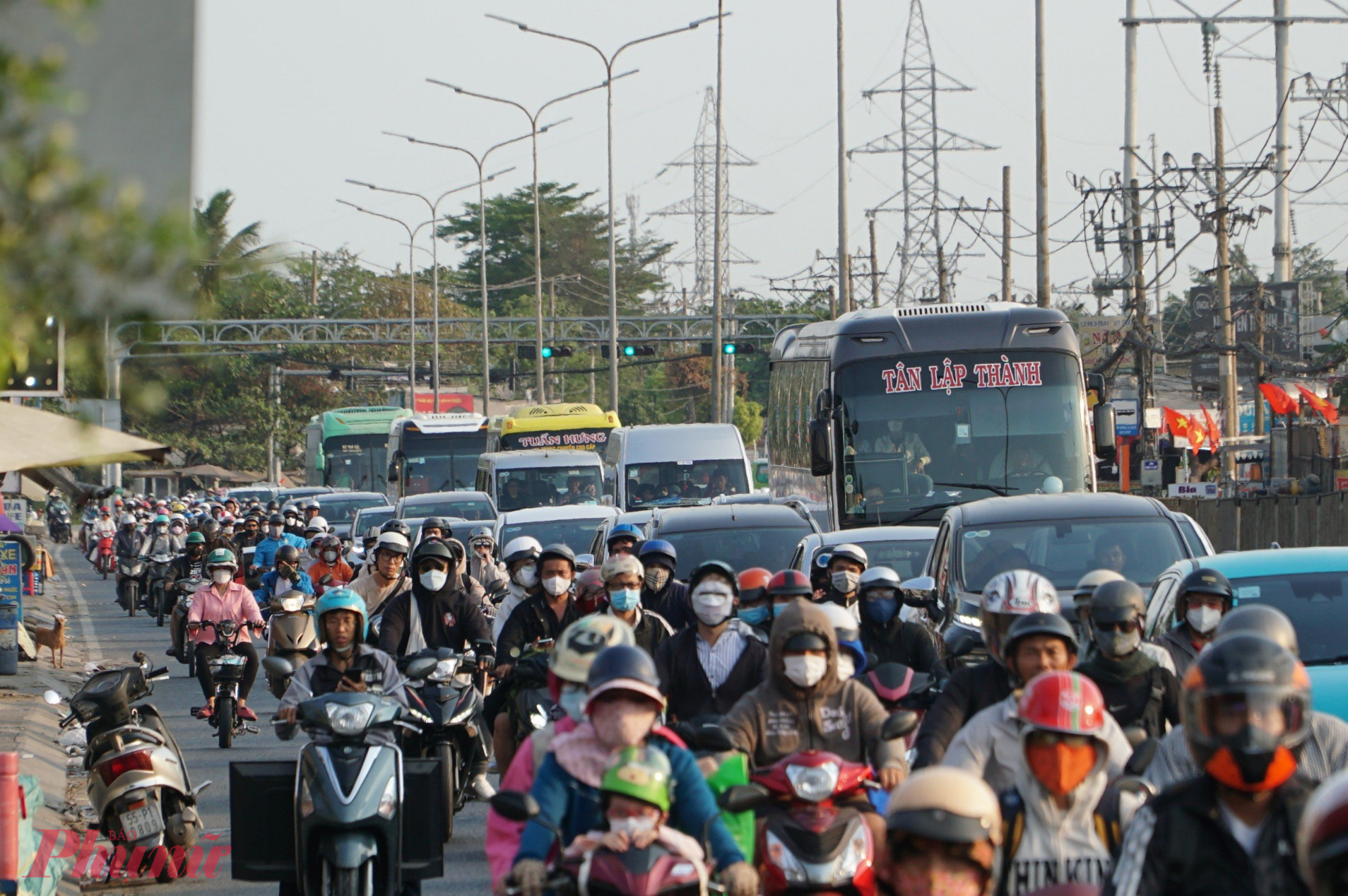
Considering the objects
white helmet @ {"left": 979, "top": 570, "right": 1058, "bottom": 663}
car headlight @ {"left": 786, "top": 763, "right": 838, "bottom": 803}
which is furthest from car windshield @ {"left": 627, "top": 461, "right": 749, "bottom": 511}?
car headlight @ {"left": 786, "top": 763, "right": 838, "bottom": 803}

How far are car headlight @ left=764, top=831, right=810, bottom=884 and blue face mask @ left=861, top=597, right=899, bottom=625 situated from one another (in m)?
3.77

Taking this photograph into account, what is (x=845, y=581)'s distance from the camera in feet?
37.7

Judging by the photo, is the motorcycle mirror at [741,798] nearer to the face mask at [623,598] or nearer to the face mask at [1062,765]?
the face mask at [1062,765]

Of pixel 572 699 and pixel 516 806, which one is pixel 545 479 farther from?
pixel 516 806

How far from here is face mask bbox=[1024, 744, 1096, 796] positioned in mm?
5043

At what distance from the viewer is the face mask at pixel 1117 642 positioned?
23.4ft

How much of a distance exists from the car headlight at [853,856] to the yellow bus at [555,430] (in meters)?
27.6

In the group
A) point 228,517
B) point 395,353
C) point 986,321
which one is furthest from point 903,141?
point 986,321

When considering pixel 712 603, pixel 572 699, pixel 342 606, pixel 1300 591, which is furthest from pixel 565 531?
pixel 572 699

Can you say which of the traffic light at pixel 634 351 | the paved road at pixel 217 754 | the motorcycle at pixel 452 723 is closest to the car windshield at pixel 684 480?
the paved road at pixel 217 754

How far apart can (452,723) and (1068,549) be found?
4529 mm

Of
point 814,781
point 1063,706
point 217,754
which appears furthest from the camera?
point 217,754

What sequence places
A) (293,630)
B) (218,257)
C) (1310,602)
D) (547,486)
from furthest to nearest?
(547,486), (293,630), (1310,602), (218,257)

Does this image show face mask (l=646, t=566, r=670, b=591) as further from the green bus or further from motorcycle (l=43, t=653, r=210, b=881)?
the green bus
